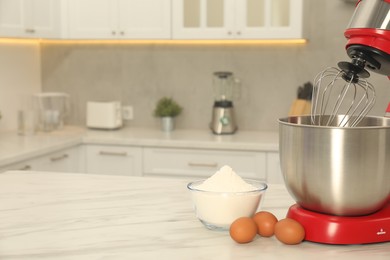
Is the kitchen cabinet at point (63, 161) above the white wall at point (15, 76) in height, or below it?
below

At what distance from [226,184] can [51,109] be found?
2.76 metres

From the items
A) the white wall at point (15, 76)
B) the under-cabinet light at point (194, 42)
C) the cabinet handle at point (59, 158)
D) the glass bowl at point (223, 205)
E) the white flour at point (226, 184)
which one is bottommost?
the cabinet handle at point (59, 158)

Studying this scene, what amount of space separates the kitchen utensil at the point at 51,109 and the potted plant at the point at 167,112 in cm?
61

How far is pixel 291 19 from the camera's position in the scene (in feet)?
11.4

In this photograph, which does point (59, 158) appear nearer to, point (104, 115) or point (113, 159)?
point (113, 159)

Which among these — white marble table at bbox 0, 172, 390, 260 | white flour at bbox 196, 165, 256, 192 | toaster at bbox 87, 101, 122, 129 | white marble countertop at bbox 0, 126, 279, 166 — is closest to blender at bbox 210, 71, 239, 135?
white marble countertop at bbox 0, 126, 279, 166

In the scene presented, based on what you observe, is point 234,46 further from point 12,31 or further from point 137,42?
point 12,31

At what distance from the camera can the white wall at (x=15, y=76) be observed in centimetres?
386

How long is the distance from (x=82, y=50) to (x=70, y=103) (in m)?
0.38

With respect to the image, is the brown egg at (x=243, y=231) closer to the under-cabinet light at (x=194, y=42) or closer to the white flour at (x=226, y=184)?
the white flour at (x=226, y=184)

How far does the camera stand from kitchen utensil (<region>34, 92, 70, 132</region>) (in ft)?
12.7

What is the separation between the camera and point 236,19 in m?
3.56

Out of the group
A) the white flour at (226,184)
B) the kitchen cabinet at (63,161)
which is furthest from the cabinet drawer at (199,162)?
the white flour at (226,184)

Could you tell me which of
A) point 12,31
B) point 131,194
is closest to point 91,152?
point 12,31
